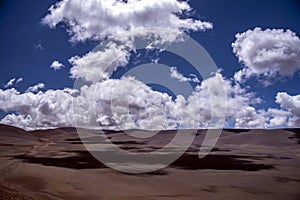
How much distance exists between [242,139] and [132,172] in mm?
49567

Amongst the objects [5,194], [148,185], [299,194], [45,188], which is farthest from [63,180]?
[299,194]

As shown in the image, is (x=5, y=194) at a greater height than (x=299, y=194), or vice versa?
(x=5, y=194)

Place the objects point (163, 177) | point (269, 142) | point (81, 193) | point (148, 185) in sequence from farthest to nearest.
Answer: point (269, 142) → point (163, 177) → point (148, 185) → point (81, 193)

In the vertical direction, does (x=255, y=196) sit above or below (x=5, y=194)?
below

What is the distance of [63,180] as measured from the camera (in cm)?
1336

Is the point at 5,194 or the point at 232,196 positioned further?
the point at 232,196

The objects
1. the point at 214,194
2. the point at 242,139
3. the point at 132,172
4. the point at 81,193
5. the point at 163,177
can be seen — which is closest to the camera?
the point at 81,193

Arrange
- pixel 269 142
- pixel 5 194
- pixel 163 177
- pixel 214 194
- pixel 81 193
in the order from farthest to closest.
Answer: pixel 269 142, pixel 163 177, pixel 214 194, pixel 81 193, pixel 5 194

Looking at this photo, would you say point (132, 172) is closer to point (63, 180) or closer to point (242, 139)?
point (63, 180)

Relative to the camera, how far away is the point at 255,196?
1161 cm

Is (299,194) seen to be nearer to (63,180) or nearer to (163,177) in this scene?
(163,177)

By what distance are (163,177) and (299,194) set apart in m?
6.43

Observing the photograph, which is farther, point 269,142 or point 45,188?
point 269,142

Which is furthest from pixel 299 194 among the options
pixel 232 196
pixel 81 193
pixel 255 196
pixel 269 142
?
pixel 269 142
